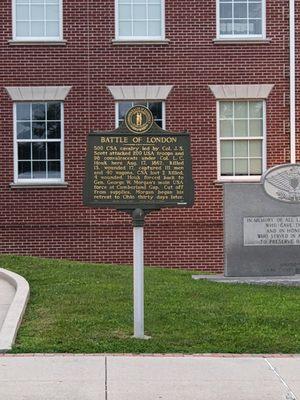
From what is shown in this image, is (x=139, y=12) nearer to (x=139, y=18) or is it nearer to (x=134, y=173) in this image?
(x=139, y=18)

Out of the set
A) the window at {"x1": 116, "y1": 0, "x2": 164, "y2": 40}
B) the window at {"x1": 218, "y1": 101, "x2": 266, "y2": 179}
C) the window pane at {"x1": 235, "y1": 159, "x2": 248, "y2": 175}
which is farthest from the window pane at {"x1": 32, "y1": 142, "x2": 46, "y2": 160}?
the window pane at {"x1": 235, "y1": 159, "x2": 248, "y2": 175}

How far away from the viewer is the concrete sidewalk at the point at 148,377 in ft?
19.4

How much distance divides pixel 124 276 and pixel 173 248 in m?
4.59

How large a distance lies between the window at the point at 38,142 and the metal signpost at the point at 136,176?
8643 mm

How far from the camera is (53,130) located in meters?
16.4

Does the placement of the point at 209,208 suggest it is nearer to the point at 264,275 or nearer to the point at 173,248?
the point at 173,248

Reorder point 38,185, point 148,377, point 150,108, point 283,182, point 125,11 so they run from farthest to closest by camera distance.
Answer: point 125,11 < point 150,108 < point 38,185 < point 283,182 < point 148,377

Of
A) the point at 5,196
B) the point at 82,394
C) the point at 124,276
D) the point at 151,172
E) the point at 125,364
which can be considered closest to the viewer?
the point at 82,394

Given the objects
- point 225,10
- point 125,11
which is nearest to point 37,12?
point 125,11

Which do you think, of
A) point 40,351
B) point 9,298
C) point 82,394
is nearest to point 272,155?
point 9,298

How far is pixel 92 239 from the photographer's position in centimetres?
1634

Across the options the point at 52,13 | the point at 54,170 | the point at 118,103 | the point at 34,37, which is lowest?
the point at 54,170

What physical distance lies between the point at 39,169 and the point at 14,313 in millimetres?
8274

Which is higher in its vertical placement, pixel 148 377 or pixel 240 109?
pixel 240 109
